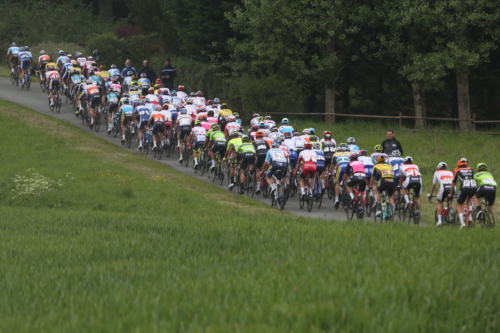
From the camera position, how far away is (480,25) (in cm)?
3259

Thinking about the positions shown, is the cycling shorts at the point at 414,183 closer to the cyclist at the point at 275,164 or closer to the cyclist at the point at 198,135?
the cyclist at the point at 275,164

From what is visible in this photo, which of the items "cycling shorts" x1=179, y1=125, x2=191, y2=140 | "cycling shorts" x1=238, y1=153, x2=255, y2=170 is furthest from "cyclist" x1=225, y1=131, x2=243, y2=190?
"cycling shorts" x1=179, y1=125, x2=191, y2=140

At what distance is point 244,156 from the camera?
24.4 m

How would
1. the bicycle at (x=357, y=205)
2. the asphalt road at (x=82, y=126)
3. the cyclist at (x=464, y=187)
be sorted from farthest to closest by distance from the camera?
the asphalt road at (x=82, y=126) < the bicycle at (x=357, y=205) < the cyclist at (x=464, y=187)

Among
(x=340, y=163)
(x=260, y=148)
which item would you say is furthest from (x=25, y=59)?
(x=340, y=163)

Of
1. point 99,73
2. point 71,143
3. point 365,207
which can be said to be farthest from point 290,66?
point 365,207

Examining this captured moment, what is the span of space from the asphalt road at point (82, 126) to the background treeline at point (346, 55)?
8.31 m

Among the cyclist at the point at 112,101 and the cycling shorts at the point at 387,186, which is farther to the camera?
the cyclist at the point at 112,101

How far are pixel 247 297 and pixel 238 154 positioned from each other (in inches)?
665

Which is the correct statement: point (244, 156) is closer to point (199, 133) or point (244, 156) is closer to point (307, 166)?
point (307, 166)

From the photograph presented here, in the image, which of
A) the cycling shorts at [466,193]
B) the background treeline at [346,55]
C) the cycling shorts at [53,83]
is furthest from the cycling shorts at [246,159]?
the cycling shorts at [53,83]

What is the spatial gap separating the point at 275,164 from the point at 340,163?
1.88m

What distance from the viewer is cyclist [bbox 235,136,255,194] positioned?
80.2 feet

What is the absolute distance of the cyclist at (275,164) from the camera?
22766mm
